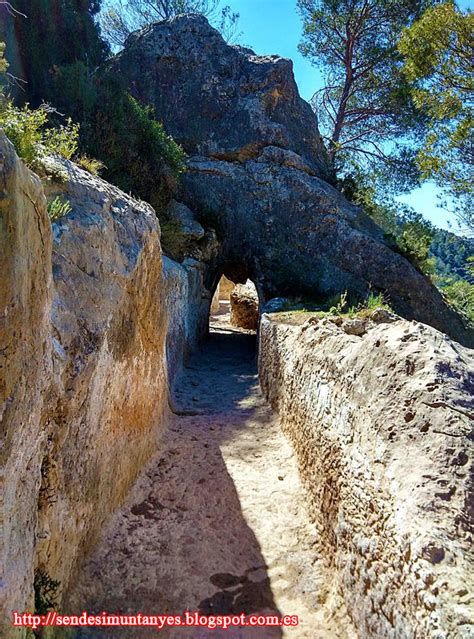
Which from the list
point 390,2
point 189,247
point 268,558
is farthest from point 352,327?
point 390,2

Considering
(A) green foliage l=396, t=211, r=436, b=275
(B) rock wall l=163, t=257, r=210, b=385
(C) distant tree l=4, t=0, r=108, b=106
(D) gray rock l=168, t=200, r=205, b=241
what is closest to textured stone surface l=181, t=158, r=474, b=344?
(A) green foliage l=396, t=211, r=436, b=275

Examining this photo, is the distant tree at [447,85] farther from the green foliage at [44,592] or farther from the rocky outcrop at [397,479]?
the green foliage at [44,592]

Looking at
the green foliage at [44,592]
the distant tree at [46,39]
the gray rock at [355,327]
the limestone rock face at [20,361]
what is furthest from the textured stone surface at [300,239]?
the limestone rock face at [20,361]

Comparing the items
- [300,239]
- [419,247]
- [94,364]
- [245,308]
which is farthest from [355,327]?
[245,308]

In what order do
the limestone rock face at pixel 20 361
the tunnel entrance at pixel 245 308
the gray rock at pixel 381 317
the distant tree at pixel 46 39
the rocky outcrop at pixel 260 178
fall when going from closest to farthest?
the limestone rock face at pixel 20 361 → the gray rock at pixel 381 317 → the distant tree at pixel 46 39 → the rocky outcrop at pixel 260 178 → the tunnel entrance at pixel 245 308

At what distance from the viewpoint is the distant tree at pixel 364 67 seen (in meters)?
14.1

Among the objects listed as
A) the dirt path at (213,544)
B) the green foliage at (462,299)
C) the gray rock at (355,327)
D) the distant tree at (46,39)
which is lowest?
the dirt path at (213,544)

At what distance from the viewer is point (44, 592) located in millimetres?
2807

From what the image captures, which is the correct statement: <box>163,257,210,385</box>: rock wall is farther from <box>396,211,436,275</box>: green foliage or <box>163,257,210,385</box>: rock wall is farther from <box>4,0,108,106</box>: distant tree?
<box>396,211,436,275</box>: green foliage

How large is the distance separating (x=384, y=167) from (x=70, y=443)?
14.8m

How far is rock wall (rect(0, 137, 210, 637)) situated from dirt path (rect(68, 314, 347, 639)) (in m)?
0.24

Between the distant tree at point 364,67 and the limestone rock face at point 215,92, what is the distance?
1267 mm

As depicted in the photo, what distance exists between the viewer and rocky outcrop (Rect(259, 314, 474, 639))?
7.26 feet

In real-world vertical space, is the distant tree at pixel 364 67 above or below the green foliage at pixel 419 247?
above
